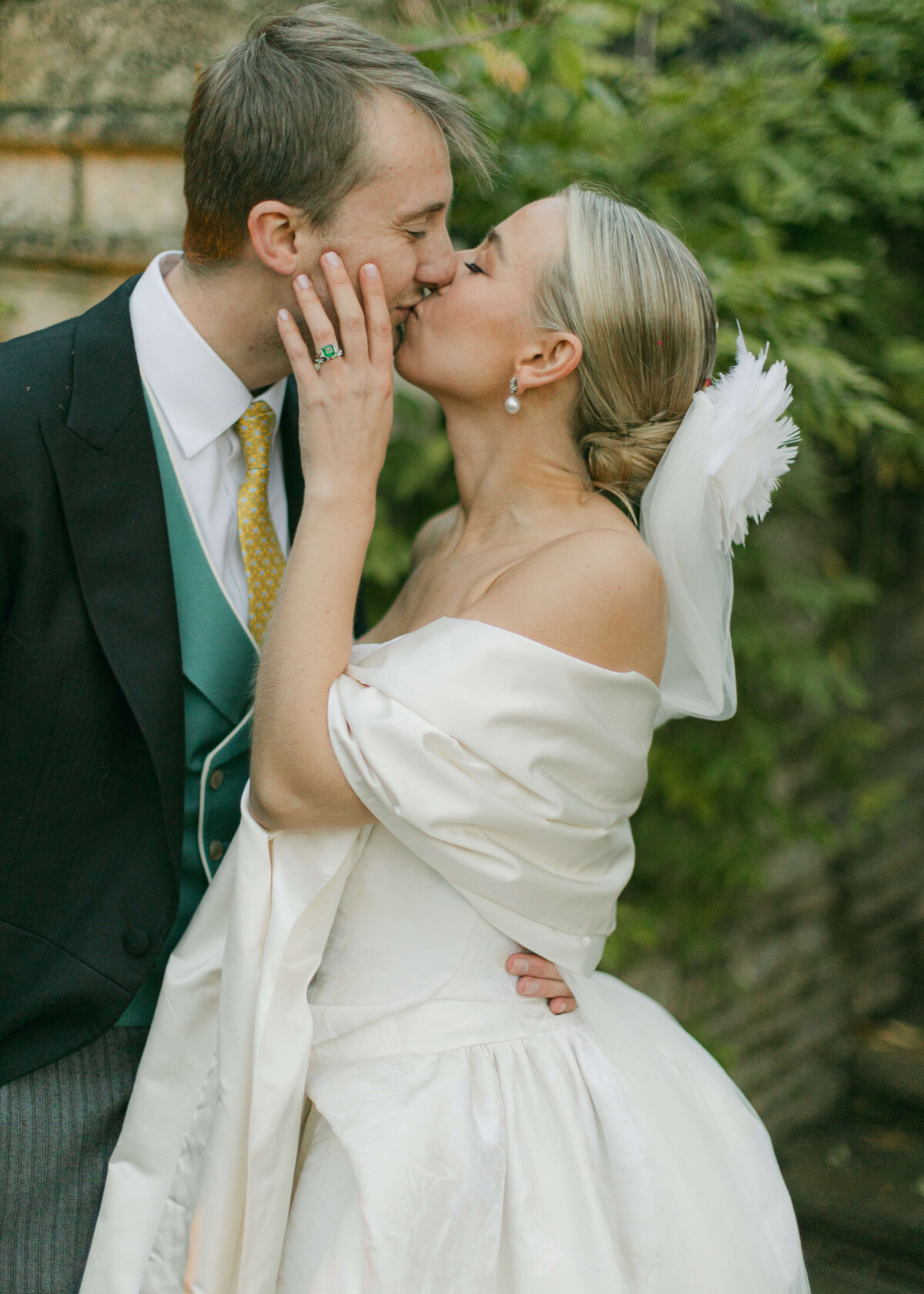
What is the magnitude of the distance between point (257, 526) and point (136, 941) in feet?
2.36

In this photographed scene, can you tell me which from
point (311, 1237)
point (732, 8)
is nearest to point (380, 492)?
point (311, 1237)

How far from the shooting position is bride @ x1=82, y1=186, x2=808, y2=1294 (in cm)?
158

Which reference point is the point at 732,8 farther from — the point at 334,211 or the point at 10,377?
the point at 10,377

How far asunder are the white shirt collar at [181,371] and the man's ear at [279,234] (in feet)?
0.58

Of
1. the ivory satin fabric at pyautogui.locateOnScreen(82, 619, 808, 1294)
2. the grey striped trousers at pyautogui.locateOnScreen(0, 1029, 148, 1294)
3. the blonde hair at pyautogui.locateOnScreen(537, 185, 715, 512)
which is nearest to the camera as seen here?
the ivory satin fabric at pyautogui.locateOnScreen(82, 619, 808, 1294)

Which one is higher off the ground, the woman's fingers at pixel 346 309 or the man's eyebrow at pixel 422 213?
the man's eyebrow at pixel 422 213

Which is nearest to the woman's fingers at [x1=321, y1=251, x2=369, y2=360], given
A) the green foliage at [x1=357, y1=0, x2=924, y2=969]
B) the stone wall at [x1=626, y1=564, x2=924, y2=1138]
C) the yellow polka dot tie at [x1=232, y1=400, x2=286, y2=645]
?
the yellow polka dot tie at [x1=232, y1=400, x2=286, y2=645]

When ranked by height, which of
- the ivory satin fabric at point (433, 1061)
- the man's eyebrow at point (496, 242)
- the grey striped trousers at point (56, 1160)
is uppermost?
the man's eyebrow at point (496, 242)

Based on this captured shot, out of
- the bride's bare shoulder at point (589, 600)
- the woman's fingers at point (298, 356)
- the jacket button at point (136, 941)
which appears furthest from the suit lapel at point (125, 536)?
the bride's bare shoulder at point (589, 600)

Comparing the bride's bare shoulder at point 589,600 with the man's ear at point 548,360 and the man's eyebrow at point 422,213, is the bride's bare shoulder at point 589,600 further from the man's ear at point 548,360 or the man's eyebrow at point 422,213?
the man's eyebrow at point 422,213

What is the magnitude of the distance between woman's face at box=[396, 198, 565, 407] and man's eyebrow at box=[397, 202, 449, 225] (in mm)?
100

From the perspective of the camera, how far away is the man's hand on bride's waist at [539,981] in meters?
1.75

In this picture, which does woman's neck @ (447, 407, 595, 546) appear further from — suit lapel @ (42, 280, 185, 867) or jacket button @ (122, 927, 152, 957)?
jacket button @ (122, 927, 152, 957)

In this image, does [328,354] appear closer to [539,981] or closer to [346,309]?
[346,309]
